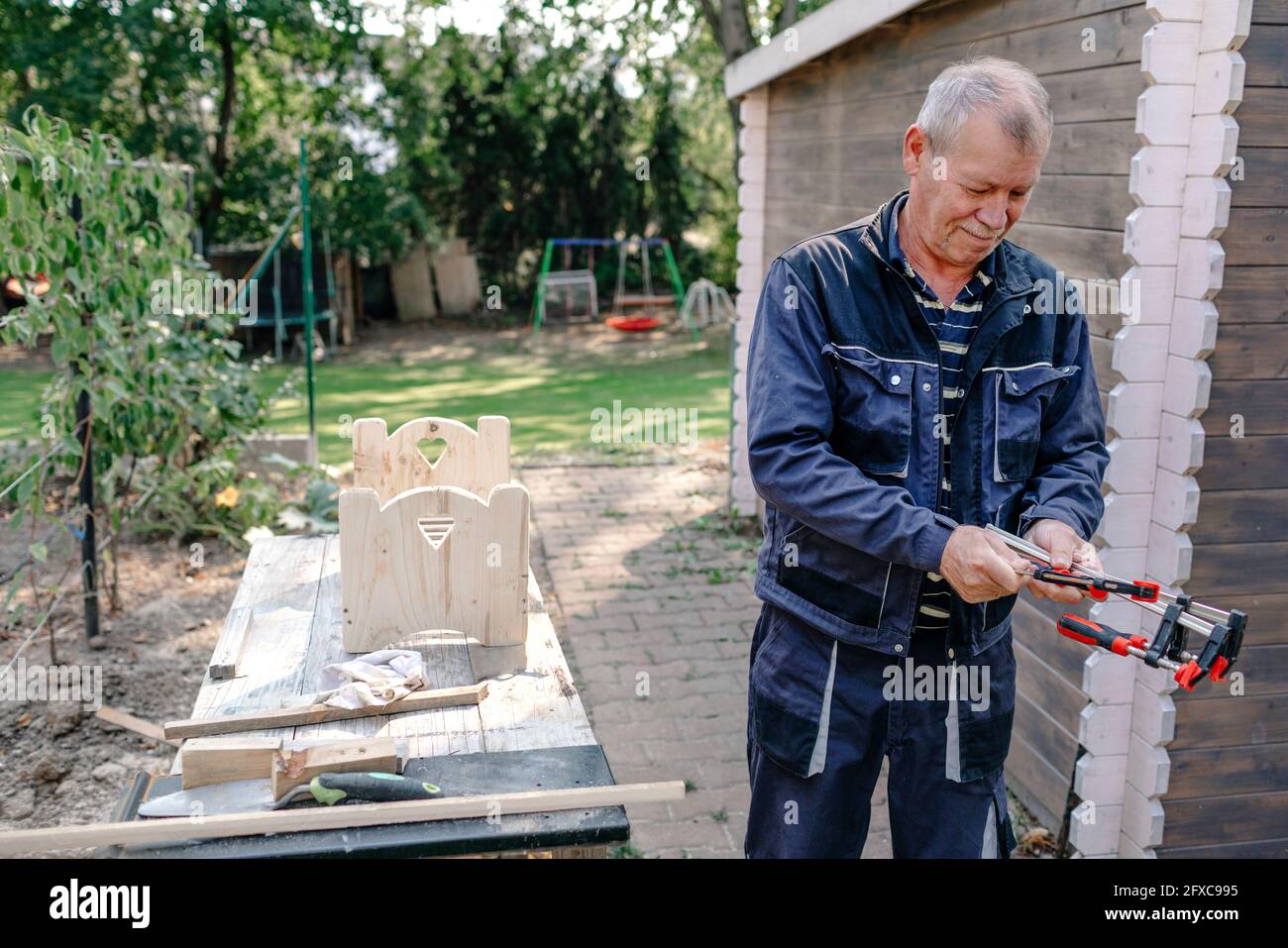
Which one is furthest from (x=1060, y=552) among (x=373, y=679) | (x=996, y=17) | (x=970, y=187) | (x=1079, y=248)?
(x=996, y=17)

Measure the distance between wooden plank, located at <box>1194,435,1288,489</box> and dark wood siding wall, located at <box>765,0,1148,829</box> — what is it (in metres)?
0.39

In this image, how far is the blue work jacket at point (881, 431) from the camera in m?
2.33

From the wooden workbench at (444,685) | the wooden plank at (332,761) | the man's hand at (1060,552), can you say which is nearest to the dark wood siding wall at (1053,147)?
the man's hand at (1060,552)

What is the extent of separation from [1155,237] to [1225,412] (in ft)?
1.88

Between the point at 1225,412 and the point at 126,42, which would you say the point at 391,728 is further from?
the point at 126,42

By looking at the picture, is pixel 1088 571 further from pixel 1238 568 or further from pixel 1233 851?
pixel 1233 851

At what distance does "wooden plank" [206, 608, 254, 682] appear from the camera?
3.14 metres

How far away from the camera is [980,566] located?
2.20 metres

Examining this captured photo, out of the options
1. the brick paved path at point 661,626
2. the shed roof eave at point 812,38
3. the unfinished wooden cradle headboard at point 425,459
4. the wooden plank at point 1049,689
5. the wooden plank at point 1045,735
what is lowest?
the brick paved path at point 661,626

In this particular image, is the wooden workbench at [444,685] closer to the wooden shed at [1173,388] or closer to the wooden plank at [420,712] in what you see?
the wooden plank at [420,712]

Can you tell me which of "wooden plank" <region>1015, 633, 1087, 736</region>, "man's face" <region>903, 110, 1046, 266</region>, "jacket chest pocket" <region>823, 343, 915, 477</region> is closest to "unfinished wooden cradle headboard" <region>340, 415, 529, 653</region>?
"jacket chest pocket" <region>823, 343, 915, 477</region>

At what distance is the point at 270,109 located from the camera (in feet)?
65.7

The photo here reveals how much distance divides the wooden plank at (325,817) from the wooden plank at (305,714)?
41cm

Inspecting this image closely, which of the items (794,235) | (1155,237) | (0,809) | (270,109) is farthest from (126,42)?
(1155,237)
